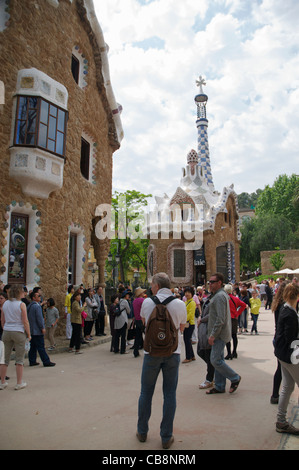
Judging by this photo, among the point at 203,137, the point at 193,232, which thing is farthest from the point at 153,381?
the point at 203,137

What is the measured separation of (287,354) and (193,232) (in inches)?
765

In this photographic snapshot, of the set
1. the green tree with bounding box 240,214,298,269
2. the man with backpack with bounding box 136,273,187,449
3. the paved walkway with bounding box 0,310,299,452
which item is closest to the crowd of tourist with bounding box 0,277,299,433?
the paved walkway with bounding box 0,310,299,452

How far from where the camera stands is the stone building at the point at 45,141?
27.4ft

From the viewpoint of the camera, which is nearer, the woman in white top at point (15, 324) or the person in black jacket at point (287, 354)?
the person in black jacket at point (287, 354)

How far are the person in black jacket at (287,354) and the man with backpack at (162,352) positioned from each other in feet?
3.62

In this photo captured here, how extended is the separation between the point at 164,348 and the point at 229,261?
22.1 metres

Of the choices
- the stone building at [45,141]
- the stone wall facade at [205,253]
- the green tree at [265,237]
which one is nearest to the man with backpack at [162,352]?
the stone building at [45,141]

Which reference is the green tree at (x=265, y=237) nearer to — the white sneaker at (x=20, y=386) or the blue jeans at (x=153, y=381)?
the white sneaker at (x=20, y=386)

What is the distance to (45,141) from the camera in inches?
344

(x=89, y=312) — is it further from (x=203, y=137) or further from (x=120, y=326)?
(x=203, y=137)

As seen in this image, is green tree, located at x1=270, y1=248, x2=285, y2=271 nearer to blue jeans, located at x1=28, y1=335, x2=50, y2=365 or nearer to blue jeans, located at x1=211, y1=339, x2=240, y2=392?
blue jeans, located at x1=28, y1=335, x2=50, y2=365

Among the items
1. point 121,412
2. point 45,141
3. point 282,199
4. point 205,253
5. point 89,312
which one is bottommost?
point 121,412
